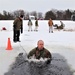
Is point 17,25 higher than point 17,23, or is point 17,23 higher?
point 17,23

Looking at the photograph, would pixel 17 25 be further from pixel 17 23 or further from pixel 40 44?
pixel 40 44

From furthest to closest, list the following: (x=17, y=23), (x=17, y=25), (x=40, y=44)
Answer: (x=17, y=25)
(x=17, y=23)
(x=40, y=44)

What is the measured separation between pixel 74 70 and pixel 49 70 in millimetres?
1569

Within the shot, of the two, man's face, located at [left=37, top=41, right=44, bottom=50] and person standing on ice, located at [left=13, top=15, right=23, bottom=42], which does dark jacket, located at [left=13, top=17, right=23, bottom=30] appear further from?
man's face, located at [left=37, top=41, right=44, bottom=50]

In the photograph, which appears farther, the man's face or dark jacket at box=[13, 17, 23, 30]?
dark jacket at box=[13, 17, 23, 30]

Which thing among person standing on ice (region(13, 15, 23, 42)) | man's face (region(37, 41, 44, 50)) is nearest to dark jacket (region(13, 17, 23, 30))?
person standing on ice (region(13, 15, 23, 42))

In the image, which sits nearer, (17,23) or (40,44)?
(40,44)

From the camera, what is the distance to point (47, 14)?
3585 inches

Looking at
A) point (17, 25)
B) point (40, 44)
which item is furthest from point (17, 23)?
point (40, 44)

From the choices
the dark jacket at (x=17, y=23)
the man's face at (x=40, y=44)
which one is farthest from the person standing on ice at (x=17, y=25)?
the man's face at (x=40, y=44)

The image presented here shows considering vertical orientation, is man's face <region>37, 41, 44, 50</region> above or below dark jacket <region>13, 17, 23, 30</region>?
below

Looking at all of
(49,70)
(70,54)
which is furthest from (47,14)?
(49,70)

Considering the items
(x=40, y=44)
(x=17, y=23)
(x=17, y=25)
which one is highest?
(x=17, y=23)

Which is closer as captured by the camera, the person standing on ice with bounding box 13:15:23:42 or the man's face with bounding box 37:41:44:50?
the man's face with bounding box 37:41:44:50
